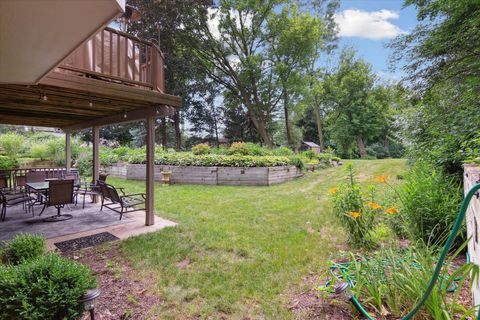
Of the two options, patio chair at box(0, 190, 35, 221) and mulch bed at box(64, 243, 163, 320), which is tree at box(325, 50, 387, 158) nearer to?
patio chair at box(0, 190, 35, 221)

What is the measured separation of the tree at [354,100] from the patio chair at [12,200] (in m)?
22.5

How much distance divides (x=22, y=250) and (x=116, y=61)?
10.0 ft

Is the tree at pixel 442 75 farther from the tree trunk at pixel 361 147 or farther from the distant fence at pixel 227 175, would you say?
the tree trunk at pixel 361 147

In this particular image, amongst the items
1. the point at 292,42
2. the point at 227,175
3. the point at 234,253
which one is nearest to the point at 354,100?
the point at 292,42

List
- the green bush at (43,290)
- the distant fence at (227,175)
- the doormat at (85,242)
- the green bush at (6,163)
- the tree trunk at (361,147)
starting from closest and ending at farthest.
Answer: the green bush at (43,290) → the doormat at (85,242) → the distant fence at (227,175) → the green bush at (6,163) → the tree trunk at (361,147)

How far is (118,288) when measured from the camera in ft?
8.73

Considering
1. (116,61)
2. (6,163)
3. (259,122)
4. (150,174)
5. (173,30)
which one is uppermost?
(173,30)

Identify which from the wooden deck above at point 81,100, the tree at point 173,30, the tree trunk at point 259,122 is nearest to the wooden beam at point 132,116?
the wooden deck above at point 81,100

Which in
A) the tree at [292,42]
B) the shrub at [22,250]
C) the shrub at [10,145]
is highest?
the tree at [292,42]

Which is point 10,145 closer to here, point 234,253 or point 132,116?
point 132,116

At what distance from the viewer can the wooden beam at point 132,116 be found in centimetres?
454

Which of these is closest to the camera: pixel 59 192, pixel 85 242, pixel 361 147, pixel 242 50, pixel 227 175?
pixel 85 242

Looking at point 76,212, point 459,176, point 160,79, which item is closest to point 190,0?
point 160,79

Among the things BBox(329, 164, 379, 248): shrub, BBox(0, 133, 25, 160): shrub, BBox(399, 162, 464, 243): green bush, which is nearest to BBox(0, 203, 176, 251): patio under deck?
BBox(329, 164, 379, 248): shrub
